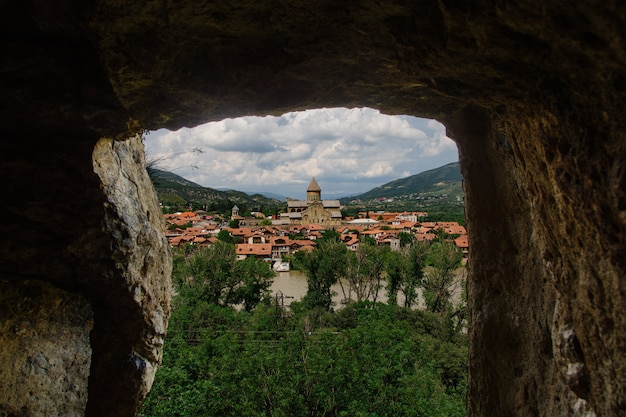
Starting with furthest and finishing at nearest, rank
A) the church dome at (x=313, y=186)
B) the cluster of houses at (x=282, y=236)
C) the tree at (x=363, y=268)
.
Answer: the church dome at (x=313, y=186) < the cluster of houses at (x=282, y=236) < the tree at (x=363, y=268)

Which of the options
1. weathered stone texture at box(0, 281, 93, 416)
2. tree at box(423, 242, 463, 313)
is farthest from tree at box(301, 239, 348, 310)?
weathered stone texture at box(0, 281, 93, 416)

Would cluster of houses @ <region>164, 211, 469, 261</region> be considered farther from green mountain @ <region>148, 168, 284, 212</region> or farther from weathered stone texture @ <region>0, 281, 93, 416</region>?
weathered stone texture @ <region>0, 281, 93, 416</region>

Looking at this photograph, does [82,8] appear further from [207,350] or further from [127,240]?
[207,350]

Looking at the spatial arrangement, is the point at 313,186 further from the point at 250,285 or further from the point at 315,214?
the point at 250,285

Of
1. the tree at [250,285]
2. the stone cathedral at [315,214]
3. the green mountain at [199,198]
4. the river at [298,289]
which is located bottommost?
the river at [298,289]

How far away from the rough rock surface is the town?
36.9m

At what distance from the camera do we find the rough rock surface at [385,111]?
6.86 feet

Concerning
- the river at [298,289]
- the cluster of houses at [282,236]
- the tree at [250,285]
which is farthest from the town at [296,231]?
the tree at [250,285]

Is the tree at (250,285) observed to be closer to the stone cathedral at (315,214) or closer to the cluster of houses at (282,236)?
the cluster of houses at (282,236)

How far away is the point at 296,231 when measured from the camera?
76.8 m

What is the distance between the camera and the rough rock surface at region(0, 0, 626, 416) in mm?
2092

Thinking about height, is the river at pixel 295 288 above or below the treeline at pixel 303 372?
below

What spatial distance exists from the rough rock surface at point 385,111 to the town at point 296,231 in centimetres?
3694

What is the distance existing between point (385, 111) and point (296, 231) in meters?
72.9
